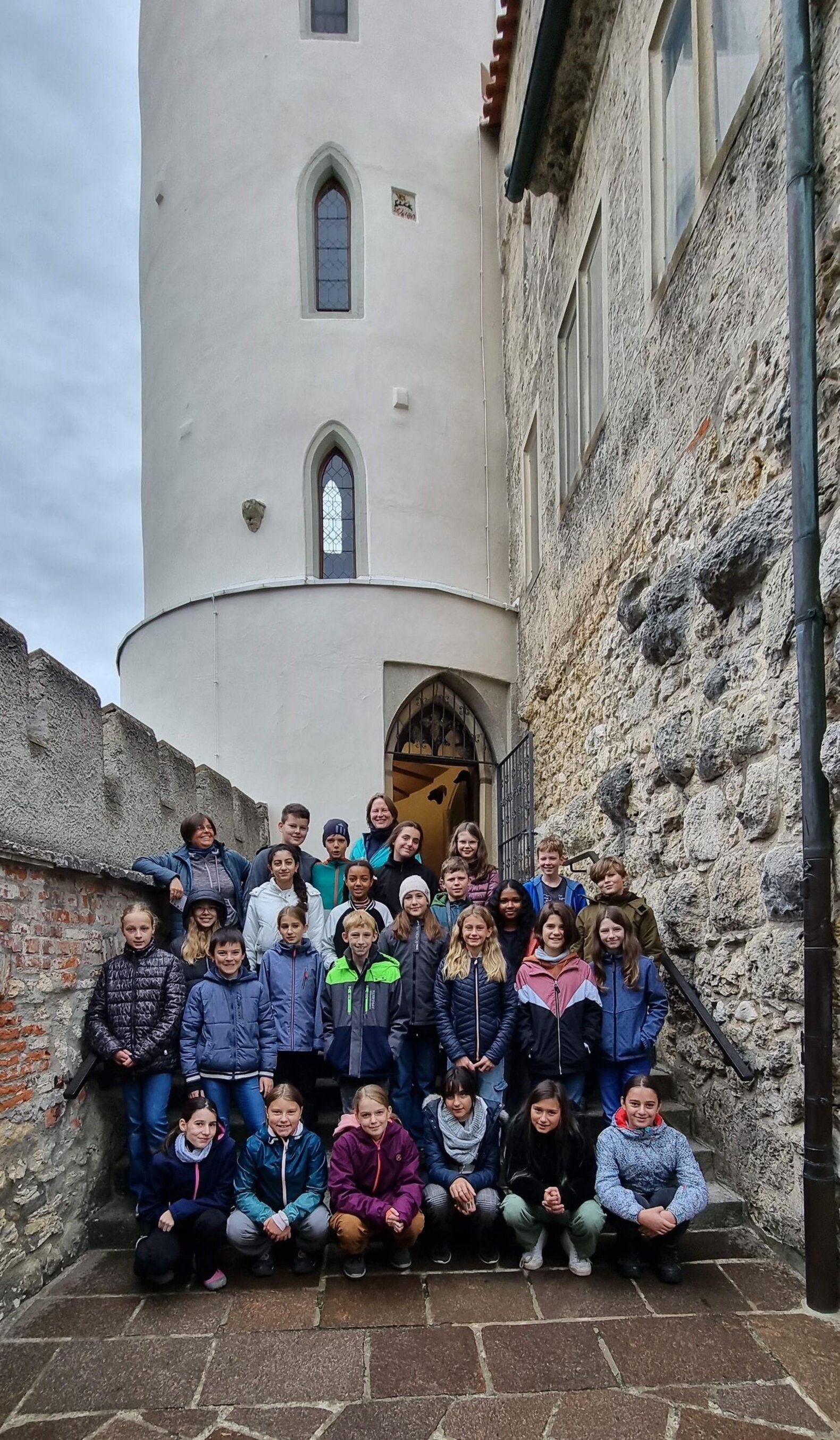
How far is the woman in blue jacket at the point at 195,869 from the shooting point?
5.23m

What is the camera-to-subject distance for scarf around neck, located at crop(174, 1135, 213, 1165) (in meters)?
3.88

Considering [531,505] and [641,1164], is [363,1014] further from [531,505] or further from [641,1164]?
[531,505]

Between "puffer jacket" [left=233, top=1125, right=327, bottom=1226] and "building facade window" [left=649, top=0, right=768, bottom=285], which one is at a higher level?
"building facade window" [left=649, top=0, right=768, bottom=285]

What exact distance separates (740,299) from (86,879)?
396 cm

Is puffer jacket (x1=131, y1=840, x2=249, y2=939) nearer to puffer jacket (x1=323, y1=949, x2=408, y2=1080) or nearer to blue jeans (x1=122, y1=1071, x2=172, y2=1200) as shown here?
blue jeans (x1=122, y1=1071, x2=172, y2=1200)

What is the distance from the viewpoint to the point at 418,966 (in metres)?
4.61

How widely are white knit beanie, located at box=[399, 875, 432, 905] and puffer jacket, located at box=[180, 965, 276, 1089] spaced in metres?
0.83

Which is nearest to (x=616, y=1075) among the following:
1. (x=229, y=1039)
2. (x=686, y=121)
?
(x=229, y=1039)

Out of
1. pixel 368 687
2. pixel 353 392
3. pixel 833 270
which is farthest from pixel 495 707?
pixel 833 270

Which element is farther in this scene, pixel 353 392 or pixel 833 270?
pixel 353 392

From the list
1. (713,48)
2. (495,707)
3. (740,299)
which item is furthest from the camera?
(495,707)

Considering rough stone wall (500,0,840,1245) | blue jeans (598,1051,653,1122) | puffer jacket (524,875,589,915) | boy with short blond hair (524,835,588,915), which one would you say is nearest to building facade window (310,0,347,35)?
rough stone wall (500,0,840,1245)

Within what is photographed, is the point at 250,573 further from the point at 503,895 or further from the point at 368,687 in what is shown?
the point at 503,895

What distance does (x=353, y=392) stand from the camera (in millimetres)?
10375
